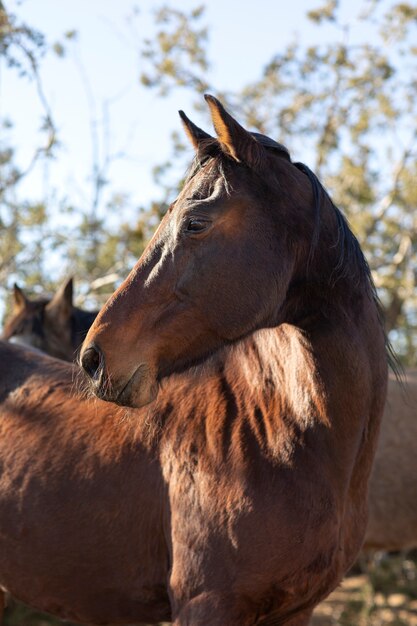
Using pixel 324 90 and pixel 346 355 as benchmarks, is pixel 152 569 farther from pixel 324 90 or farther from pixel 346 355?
pixel 324 90

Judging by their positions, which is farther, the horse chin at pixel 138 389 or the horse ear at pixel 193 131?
the horse ear at pixel 193 131

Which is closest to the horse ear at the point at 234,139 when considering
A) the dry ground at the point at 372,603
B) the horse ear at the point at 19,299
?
the horse ear at the point at 19,299

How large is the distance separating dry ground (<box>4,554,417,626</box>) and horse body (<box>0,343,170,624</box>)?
3.44m

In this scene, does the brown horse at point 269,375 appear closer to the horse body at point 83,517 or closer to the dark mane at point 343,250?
the dark mane at point 343,250

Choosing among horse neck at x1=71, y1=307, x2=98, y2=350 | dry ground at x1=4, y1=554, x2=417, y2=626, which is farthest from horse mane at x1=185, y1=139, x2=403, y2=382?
dry ground at x1=4, y1=554, x2=417, y2=626

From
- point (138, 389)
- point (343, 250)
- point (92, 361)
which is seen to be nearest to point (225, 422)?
point (138, 389)

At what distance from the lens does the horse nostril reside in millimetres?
2568

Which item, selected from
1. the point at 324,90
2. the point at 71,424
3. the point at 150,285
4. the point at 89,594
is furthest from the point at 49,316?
the point at 324,90

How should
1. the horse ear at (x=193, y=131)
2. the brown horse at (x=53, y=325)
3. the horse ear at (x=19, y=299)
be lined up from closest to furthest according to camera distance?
the horse ear at (x=193, y=131) → the brown horse at (x=53, y=325) → the horse ear at (x=19, y=299)

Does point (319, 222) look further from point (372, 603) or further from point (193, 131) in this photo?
point (372, 603)

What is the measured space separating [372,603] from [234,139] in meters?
6.10

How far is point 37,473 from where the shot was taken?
3.36 meters

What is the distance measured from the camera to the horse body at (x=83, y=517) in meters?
→ 3.11

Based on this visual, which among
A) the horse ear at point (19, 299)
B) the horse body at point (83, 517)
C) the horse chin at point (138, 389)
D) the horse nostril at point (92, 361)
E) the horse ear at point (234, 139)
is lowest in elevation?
the horse body at point (83, 517)
